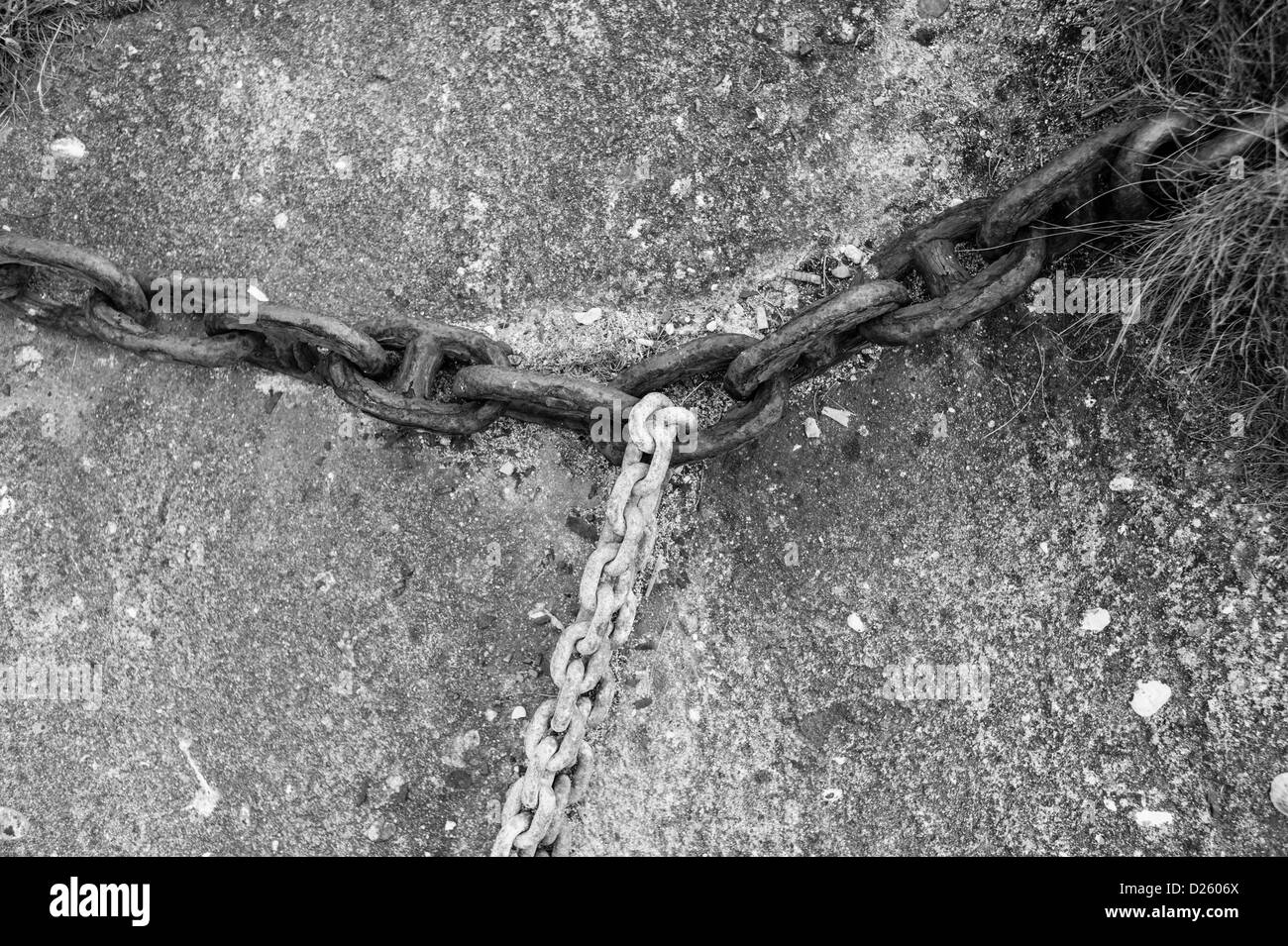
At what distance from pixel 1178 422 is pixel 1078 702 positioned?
62cm

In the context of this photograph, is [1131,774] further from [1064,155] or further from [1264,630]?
[1064,155]

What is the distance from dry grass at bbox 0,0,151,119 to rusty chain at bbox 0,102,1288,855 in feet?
1.71

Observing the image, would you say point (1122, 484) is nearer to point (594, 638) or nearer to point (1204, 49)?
point (1204, 49)

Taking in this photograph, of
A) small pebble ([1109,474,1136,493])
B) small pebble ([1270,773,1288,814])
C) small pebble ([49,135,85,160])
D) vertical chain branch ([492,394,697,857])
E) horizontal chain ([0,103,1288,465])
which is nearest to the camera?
vertical chain branch ([492,394,697,857])

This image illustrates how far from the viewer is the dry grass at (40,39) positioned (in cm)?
228

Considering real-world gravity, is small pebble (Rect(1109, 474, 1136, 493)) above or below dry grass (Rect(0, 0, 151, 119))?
below

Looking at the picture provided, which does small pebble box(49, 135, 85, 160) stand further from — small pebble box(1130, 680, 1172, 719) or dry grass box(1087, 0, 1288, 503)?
small pebble box(1130, 680, 1172, 719)

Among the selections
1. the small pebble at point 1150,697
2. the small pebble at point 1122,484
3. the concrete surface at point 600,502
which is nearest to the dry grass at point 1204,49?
the concrete surface at point 600,502

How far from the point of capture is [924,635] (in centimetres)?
201

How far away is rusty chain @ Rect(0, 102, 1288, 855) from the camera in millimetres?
1691

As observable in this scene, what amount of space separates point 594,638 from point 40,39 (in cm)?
202

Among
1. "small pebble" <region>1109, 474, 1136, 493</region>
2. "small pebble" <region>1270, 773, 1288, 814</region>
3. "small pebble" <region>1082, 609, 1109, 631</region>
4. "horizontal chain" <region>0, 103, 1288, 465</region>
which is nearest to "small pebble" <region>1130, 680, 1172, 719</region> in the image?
"small pebble" <region>1082, 609, 1109, 631</region>

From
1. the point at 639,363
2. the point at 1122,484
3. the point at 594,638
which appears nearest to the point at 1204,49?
the point at 1122,484

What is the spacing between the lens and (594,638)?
1.66 m
